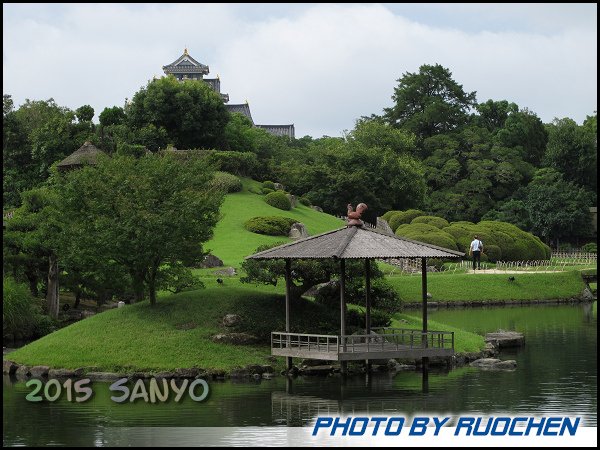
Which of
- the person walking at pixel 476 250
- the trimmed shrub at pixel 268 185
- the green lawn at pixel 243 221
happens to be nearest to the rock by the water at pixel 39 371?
the green lawn at pixel 243 221

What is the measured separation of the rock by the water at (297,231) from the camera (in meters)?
Answer: 64.3

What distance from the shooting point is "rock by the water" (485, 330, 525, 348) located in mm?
38641

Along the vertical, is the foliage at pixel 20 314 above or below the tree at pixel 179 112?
below

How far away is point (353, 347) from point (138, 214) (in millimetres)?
8951

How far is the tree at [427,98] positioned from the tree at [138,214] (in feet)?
211

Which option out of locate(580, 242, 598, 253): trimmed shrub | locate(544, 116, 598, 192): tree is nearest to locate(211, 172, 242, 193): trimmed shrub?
locate(580, 242, 598, 253): trimmed shrub

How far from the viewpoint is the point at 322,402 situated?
27.2m

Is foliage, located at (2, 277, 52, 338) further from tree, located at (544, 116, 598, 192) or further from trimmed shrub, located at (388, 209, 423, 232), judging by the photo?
tree, located at (544, 116, 598, 192)

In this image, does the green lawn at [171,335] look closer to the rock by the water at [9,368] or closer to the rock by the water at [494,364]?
the rock by the water at [9,368]

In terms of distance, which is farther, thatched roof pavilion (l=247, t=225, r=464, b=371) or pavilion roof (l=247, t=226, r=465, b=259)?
pavilion roof (l=247, t=226, r=465, b=259)

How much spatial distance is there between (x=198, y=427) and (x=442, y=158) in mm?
71038

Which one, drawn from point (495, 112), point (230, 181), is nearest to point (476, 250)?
point (230, 181)

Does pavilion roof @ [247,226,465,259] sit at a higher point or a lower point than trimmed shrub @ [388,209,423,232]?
lower

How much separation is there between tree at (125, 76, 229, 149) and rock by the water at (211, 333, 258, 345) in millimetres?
49815
